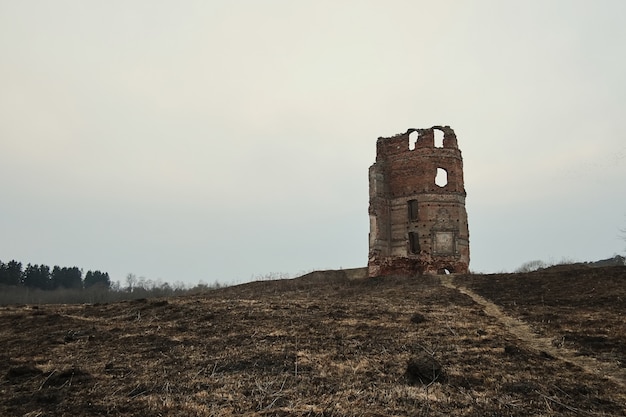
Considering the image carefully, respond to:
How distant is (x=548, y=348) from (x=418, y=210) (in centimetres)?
1685

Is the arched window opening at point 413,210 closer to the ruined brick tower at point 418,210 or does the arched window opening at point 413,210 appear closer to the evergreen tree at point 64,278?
the ruined brick tower at point 418,210

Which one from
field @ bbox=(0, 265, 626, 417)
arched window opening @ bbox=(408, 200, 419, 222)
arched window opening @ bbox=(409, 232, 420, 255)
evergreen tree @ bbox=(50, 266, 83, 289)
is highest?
arched window opening @ bbox=(408, 200, 419, 222)

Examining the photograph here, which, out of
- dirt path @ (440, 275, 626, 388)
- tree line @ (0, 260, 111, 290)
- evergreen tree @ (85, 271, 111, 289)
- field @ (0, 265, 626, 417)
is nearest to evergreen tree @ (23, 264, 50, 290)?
tree line @ (0, 260, 111, 290)

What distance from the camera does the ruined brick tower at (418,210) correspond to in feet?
86.0

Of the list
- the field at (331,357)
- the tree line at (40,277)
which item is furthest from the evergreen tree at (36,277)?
the field at (331,357)

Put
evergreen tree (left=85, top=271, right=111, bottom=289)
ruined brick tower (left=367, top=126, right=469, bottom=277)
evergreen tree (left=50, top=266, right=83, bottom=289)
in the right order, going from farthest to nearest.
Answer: evergreen tree (left=85, top=271, right=111, bottom=289)
evergreen tree (left=50, top=266, right=83, bottom=289)
ruined brick tower (left=367, top=126, right=469, bottom=277)

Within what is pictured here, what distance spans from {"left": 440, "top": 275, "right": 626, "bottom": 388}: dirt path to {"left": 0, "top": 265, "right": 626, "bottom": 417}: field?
0.11ft

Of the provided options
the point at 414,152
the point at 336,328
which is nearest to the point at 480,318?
the point at 336,328

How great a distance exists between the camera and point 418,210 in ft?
88.1

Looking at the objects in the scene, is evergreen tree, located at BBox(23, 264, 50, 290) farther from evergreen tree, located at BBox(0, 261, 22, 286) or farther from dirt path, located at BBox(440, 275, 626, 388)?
dirt path, located at BBox(440, 275, 626, 388)

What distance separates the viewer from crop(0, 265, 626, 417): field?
7117mm

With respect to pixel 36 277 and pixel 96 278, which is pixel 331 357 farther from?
pixel 96 278

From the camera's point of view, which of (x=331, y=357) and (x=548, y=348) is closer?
(x=331, y=357)

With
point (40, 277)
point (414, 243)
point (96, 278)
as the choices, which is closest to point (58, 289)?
point (40, 277)
